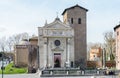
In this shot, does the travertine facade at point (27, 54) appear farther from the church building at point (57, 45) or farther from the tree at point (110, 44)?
the tree at point (110, 44)

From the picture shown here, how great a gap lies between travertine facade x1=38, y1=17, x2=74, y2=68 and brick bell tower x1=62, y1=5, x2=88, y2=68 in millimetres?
3666

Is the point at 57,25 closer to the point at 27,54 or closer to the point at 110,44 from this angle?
the point at 27,54

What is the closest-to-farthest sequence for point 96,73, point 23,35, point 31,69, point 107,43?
1. point 96,73
2. point 31,69
3. point 107,43
4. point 23,35

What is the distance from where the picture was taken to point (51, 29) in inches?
2859

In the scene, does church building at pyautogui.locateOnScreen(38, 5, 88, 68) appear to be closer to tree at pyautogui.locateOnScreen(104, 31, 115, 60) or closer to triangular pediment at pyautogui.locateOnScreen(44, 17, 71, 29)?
triangular pediment at pyautogui.locateOnScreen(44, 17, 71, 29)

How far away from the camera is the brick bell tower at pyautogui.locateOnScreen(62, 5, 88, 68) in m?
76.8

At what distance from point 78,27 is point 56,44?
7.58 meters

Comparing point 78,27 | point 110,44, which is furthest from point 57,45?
point 110,44

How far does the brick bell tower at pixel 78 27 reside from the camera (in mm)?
76750

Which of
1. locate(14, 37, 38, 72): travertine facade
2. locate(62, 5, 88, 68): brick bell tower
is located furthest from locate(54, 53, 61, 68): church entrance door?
locate(62, 5, 88, 68): brick bell tower

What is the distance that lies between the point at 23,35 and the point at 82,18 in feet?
169

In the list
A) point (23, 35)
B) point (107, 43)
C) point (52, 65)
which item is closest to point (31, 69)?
point (52, 65)

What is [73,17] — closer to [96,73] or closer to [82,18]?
[82,18]

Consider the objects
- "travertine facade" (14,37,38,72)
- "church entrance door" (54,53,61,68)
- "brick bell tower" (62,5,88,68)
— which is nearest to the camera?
"church entrance door" (54,53,61,68)
